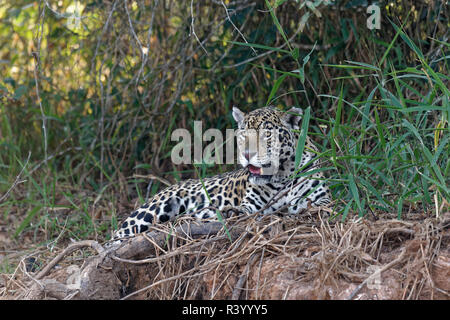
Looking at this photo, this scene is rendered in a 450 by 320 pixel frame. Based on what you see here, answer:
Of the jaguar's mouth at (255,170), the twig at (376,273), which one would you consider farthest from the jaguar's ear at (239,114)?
the twig at (376,273)

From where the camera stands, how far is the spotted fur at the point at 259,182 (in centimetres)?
495

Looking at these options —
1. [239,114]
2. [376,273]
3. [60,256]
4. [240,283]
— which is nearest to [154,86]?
[239,114]

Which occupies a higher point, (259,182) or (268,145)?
(268,145)

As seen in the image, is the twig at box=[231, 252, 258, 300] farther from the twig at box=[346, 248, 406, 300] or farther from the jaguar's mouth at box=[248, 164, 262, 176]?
the jaguar's mouth at box=[248, 164, 262, 176]

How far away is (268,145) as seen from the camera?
499cm

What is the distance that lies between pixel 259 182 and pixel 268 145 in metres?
0.30

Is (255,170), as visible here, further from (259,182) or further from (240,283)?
(240,283)

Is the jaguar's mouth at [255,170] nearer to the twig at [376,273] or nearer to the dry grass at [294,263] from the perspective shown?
the dry grass at [294,263]

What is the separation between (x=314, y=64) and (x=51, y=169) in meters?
3.09

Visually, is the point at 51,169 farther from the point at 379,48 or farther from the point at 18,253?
the point at 379,48

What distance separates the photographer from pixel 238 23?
6.48 m

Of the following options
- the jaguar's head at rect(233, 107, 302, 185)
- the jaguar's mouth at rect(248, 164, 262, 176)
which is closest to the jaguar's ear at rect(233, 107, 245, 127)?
the jaguar's head at rect(233, 107, 302, 185)

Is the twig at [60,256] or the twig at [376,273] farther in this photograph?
the twig at [60,256]

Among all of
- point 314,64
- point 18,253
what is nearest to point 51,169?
point 18,253
